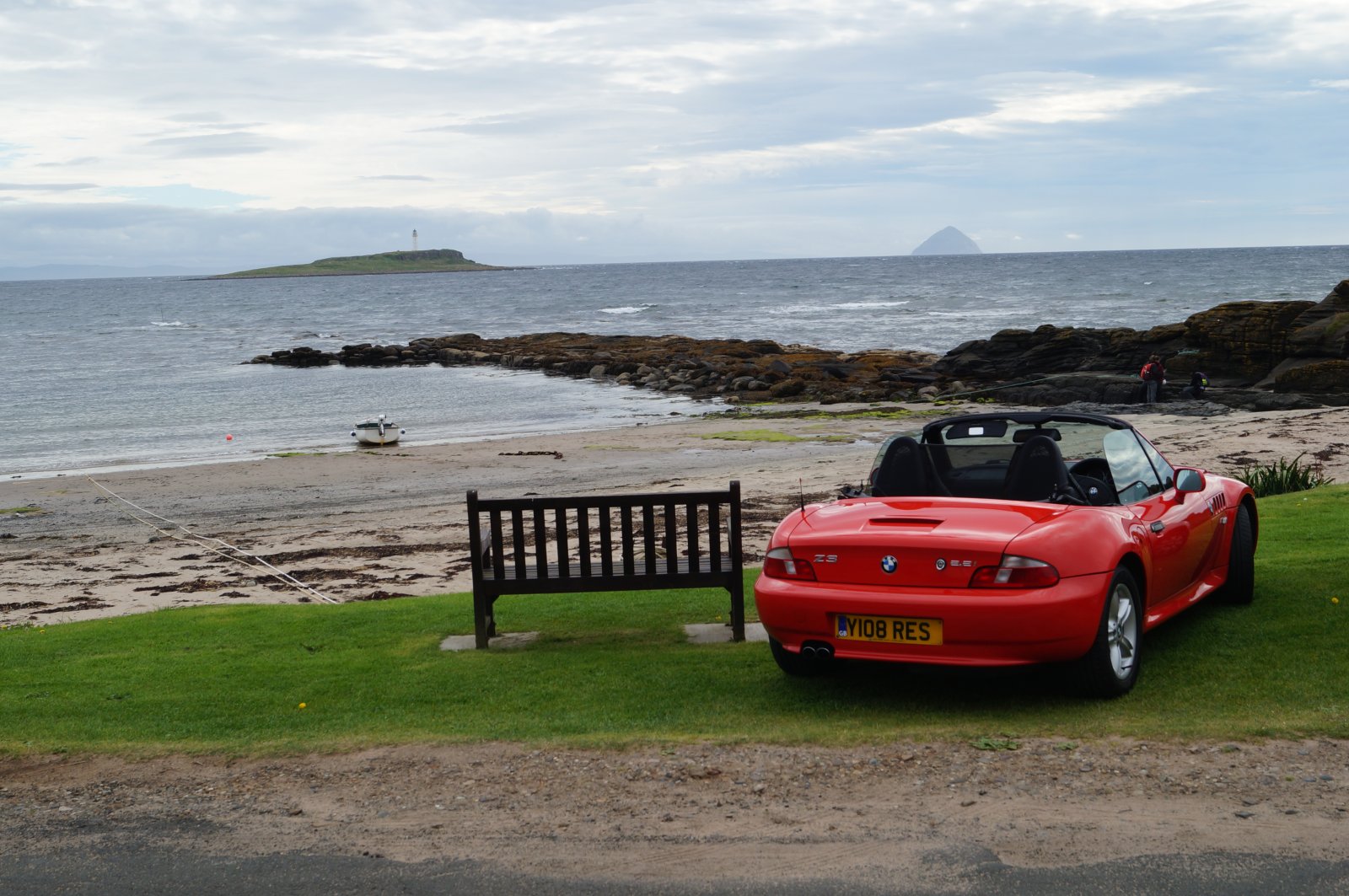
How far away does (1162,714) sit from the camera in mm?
6246

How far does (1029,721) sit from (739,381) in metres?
38.6

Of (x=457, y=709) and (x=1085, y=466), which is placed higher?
(x=1085, y=466)

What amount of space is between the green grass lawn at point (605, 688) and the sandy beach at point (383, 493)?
12.6 feet

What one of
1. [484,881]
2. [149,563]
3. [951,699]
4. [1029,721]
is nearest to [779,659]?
[951,699]

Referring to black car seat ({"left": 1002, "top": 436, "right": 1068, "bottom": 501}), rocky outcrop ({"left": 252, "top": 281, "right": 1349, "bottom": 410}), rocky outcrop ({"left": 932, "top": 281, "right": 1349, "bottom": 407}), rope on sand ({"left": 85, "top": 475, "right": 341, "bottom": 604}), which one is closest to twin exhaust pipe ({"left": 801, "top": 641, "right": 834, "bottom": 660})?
black car seat ({"left": 1002, "top": 436, "right": 1068, "bottom": 501})

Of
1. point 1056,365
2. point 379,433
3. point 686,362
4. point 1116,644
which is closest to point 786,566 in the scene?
point 1116,644

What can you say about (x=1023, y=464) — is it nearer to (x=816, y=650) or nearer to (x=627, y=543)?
(x=816, y=650)

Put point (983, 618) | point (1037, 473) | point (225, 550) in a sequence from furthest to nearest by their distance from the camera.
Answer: point (225, 550), point (1037, 473), point (983, 618)

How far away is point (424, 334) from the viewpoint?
→ 291 ft

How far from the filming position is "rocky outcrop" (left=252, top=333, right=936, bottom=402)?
141ft

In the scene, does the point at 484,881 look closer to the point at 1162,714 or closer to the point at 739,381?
the point at 1162,714

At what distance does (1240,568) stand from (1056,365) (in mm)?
35139

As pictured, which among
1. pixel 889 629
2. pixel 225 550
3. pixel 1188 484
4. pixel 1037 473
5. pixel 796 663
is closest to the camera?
pixel 889 629

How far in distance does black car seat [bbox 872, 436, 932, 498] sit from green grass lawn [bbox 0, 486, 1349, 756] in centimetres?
102
